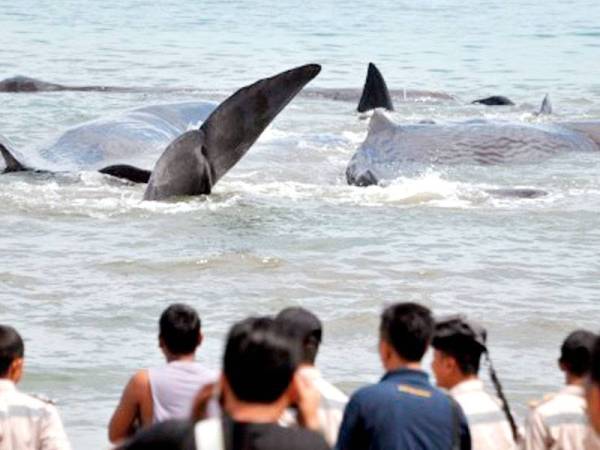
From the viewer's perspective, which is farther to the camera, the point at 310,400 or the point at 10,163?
the point at 10,163

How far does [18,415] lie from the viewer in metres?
7.11

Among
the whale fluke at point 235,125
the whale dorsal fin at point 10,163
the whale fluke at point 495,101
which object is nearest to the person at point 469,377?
the whale fluke at point 235,125

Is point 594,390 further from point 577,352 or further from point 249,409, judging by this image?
A: point 577,352

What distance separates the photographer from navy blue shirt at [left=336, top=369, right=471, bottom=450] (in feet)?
21.0

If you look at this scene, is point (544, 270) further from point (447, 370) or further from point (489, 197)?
point (447, 370)

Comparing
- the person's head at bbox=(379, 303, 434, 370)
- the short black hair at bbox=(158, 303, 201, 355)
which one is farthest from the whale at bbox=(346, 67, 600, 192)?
the person's head at bbox=(379, 303, 434, 370)

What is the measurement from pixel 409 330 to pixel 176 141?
750 centimetres

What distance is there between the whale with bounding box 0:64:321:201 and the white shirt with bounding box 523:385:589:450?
7.18 meters

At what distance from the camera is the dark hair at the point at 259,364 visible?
5.08 meters

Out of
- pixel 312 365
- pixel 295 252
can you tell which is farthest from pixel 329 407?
pixel 295 252

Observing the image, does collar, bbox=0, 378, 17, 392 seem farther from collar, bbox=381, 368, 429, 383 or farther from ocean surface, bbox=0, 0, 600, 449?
ocean surface, bbox=0, 0, 600, 449

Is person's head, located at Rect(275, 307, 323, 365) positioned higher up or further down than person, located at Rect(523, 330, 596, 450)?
higher up

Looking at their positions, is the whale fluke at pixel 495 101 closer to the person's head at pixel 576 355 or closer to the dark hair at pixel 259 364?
the person's head at pixel 576 355

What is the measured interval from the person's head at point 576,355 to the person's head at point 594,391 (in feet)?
5.03
